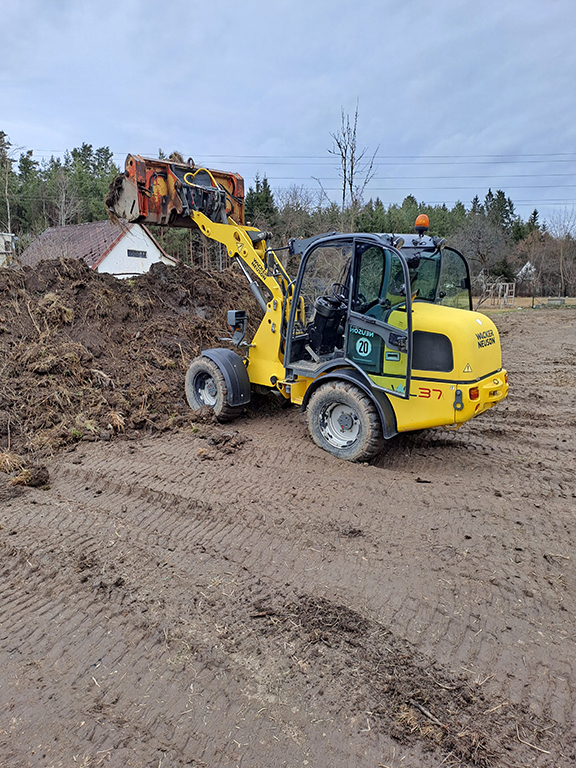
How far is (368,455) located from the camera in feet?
→ 18.2

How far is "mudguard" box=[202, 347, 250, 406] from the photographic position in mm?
6699

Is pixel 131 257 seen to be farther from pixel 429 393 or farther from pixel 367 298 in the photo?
pixel 429 393

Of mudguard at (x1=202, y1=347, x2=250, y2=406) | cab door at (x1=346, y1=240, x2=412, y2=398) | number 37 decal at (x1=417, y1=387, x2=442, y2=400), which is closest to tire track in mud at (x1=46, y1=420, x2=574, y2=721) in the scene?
number 37 decal at (x1=417, y1=387, x2=442, y2=400)

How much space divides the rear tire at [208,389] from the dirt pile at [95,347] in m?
0.25

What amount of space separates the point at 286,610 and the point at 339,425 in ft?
9.35

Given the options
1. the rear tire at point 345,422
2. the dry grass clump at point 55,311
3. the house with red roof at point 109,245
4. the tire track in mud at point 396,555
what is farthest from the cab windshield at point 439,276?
the house with red roof at point 109,245

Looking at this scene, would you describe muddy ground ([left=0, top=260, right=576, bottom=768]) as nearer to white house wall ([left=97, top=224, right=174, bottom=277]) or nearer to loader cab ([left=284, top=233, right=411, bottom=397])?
loader cab ([left=284, top=233, right=411, bottom=397])

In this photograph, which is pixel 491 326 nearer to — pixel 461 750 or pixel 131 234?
pixel 461 750

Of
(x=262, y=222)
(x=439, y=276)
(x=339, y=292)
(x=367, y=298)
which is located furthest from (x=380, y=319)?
(x=262, y=222)

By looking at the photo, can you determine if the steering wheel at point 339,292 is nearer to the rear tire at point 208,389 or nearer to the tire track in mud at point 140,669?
the rear tire at point 208,389

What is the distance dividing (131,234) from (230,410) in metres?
21.7

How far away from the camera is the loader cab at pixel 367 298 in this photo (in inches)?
208

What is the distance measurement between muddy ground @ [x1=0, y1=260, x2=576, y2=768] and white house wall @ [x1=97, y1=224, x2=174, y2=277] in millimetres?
21226

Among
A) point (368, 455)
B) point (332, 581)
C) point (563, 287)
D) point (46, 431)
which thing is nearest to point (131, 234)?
point (46, 431)
